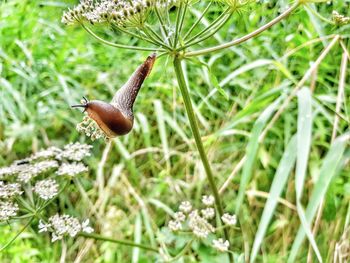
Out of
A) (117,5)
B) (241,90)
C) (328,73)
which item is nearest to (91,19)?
(117,5)

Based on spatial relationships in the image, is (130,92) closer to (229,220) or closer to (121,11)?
(121,11)

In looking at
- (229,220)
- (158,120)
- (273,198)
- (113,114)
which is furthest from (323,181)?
(158,120)

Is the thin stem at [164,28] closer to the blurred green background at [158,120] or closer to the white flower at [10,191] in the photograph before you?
the white flower at [10,191]

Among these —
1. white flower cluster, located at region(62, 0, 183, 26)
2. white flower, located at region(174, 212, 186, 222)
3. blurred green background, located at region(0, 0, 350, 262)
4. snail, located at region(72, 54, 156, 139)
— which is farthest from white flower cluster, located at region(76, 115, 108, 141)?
blurred green background, located at region(0, 0, 350, 262)

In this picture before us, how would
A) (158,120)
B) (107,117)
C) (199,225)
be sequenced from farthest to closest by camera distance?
1. (158,120)
2. (199,225)
3. (107,117)

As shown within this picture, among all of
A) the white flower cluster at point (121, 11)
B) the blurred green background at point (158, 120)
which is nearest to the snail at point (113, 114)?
the white flower cluster at point (121, 11)

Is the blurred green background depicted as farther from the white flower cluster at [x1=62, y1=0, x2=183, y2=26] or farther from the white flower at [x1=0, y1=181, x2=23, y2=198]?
the white flower cluster at [x1=62, y1=0, x2=183, y2=26]

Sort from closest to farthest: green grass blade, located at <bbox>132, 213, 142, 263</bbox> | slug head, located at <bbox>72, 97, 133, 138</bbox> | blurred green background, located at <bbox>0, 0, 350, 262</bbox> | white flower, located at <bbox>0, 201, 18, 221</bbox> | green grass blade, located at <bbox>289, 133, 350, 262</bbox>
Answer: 1. slug head, located at <bbox>72, 97, 133, 138</bbox>
2. white flower, located at <bbox>0, 201, 18, 221</bbox>
3. green grass blade, located at <bbox>289, 133, 350, 262</bbox>
4. green grass blade, located at <bbox>132, 213, 142, 263</bbox>
5. blurred green background, located at <bbox>0, 0, 350, 262</bbox>
